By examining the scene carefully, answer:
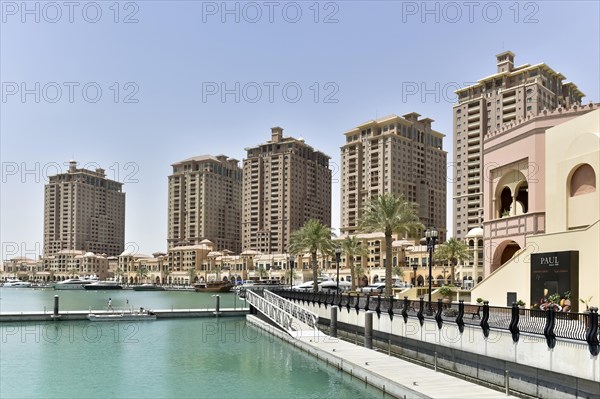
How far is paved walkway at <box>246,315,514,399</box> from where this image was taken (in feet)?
71.3

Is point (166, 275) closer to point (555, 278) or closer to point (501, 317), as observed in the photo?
point (555, 278)

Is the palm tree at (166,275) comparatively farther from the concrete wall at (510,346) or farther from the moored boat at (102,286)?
the concrete wall at (510,346)

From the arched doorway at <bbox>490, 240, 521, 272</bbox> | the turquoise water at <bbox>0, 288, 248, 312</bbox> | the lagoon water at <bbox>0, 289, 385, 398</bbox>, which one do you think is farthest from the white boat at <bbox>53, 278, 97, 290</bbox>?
the arched doorway at <bbox>490, 240, 521, 272</bbox>

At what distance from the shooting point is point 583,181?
33938 mm

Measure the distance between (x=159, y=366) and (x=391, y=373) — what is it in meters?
15.3

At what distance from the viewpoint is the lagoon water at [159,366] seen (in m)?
27.6

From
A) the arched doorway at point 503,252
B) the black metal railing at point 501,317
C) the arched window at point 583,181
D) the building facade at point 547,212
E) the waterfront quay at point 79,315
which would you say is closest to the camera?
the black metal railing at point 501,317

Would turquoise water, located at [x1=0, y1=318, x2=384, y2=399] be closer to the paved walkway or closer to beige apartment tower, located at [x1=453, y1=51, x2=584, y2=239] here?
the paved walkway

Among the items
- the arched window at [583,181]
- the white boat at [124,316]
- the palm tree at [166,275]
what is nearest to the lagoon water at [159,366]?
the white boat at [124,316]

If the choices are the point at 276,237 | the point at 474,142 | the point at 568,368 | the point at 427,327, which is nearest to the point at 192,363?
the point at 427,327

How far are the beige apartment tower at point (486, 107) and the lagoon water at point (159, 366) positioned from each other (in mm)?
100868

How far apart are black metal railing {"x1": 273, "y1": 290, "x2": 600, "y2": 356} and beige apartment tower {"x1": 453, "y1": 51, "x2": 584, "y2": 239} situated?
104 meters

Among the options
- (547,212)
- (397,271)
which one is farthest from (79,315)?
(397,271)

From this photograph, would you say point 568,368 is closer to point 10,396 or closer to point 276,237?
point 10,396
